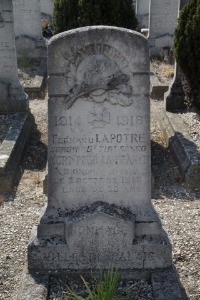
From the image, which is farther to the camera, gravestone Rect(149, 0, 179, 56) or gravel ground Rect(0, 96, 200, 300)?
gravestone Rect(149, 0, 179, 56)

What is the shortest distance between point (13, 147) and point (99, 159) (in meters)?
3.13

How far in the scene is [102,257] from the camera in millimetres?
4566

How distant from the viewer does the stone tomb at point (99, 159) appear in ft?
13.5

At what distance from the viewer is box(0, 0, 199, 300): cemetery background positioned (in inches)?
187

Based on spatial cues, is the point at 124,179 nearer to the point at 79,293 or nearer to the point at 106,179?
the point at 106,179

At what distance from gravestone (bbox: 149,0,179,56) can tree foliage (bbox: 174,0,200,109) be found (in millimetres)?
4801

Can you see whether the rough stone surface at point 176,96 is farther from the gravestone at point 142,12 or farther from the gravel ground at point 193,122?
the gravestone at point 142,12

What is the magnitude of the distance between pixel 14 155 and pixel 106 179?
3039mm

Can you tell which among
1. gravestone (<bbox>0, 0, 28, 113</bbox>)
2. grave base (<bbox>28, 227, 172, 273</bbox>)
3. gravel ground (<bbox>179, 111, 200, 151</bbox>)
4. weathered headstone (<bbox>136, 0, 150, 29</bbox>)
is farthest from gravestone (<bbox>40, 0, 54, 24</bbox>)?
grave base (<bbox>28, 227, 172, 273</bbox>)

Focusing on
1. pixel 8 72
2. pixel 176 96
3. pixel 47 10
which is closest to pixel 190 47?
pixel 176 96

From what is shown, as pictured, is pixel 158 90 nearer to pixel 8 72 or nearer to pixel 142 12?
pixel 8 72

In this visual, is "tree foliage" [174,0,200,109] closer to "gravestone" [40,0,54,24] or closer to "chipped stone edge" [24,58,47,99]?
"chipped stone edge" [24,58,47,99]

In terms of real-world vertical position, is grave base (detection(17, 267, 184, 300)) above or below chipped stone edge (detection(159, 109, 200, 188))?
below

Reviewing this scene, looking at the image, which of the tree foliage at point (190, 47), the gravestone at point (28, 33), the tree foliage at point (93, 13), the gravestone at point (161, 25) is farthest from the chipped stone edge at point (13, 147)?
the gravestone at point (161, 25)
